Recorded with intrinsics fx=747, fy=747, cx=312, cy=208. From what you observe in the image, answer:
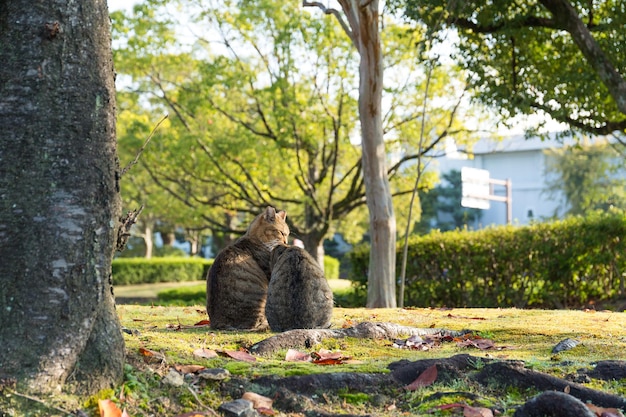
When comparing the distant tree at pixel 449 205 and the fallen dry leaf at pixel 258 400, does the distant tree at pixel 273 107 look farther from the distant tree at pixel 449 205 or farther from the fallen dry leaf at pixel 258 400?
the distant tree at pixel 449 205

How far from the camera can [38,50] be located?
3.68 metres

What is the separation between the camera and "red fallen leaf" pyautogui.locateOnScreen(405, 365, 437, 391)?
13.2 ft

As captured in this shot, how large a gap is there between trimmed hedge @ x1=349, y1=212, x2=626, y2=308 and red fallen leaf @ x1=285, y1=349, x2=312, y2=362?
961cm

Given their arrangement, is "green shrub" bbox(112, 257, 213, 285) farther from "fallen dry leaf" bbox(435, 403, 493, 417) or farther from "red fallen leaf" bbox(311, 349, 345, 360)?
"fallen dry leaf" bbox(435, 403, 493, 417)

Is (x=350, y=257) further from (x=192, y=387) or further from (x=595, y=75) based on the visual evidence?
(x=192, y=387)

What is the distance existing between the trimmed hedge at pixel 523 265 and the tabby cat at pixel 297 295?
8.40 metres

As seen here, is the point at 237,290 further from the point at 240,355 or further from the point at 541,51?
the point at 541,51

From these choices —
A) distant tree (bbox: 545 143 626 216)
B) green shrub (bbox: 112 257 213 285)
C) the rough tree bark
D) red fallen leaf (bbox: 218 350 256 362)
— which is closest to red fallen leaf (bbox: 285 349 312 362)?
red fallen leaf (bbox: 218 350 256 362)

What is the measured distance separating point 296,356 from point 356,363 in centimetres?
43

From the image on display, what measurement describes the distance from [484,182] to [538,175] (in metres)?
38.0

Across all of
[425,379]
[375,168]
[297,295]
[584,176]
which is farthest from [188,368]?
[584,176]

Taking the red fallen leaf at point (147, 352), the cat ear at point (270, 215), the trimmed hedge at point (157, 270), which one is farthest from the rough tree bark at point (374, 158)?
the trimmed hedge at point (157, 270)

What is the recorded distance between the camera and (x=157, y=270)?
3033cm

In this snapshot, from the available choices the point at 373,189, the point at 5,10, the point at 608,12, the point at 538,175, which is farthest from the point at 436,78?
the point at 538,175
